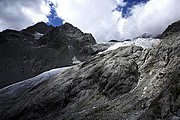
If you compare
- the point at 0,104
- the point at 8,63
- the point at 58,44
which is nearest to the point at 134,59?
the point at 0,104

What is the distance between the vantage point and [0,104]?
61438mm

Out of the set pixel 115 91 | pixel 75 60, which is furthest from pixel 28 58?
pixel 115 91

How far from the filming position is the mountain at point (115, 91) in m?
30.5

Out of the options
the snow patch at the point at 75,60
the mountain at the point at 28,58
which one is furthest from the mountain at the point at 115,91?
the snow patch at the point at 75,60

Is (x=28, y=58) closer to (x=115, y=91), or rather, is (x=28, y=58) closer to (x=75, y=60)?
(x=75, y=60)

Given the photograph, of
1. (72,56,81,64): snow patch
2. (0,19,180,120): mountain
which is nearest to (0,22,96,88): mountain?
(72,56,81,64): snow patch

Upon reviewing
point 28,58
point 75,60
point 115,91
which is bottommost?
point 115,91

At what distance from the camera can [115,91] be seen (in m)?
42.1

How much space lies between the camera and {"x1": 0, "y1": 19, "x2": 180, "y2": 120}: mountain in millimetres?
30450

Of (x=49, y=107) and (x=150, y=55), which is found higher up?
(x=150, y=55)

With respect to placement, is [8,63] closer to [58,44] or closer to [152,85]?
[58,44]

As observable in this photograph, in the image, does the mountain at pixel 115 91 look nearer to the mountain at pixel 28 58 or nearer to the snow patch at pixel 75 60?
the mountain at pixel 28 58

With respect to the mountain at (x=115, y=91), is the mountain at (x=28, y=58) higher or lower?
higher

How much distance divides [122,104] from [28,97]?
88.2 feet
